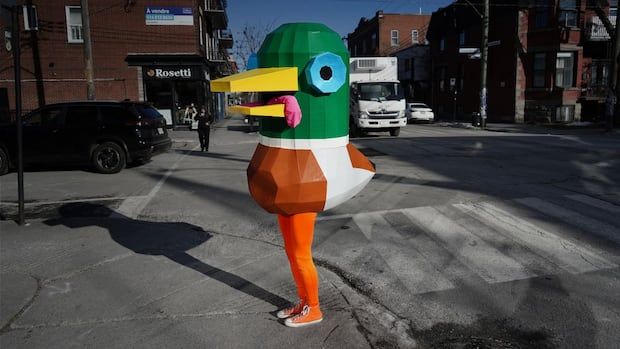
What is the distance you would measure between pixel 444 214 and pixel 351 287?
302 centimetres

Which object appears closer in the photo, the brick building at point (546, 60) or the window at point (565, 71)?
the brick building at point (546, 60)

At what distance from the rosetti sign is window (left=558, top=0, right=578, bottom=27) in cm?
2180

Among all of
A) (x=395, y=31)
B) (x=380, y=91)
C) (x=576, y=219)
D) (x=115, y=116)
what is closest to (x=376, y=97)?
(x=380, y=91)

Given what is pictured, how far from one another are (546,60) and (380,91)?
15407mm

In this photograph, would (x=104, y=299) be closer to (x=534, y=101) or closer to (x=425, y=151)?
(x=425, y=151)

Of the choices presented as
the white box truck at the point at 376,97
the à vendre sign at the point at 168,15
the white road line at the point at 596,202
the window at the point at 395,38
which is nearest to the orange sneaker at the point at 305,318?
the white road line at the point at 596,202

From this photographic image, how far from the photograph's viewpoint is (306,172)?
10.6ft

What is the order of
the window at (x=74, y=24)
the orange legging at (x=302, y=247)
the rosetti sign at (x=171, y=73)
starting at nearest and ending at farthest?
the orange legging at (x=302, y=247), the window at (x=74, y=24), the rosetti sign at (x=171, y=73)

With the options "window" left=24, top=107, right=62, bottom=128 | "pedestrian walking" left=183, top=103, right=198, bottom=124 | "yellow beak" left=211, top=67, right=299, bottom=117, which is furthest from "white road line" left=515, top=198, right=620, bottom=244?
"pedestrian walking" left=183, top=103, right=198, bottom=124

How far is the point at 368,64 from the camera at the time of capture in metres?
21.4

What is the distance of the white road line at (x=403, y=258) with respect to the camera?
4.44 metres

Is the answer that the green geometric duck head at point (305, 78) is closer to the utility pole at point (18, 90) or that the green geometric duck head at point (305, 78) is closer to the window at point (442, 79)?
the utility pole at point (18, 90)

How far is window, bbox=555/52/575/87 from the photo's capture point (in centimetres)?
2992

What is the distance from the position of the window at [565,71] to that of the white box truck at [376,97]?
14.0 m
